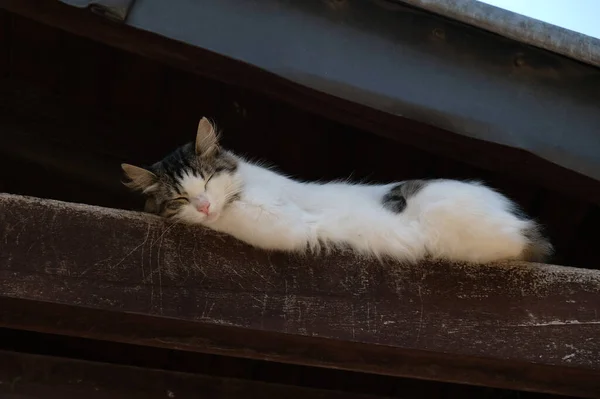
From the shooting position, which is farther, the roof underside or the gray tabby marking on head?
the gray tabby marking on head

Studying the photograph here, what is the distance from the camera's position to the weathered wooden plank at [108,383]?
2.00 metres

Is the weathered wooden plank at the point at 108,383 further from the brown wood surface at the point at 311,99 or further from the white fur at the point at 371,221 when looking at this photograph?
the brown wood surface at the point at 311,99

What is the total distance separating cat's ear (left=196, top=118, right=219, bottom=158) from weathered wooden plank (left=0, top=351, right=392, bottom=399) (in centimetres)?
75

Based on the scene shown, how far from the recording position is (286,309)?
5.01 feet

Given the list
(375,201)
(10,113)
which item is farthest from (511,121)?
(10,113)

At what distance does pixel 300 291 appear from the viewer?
155 cm

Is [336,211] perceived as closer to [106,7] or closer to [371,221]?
[371,221]

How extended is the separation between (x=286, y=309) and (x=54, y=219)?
580 millimetres

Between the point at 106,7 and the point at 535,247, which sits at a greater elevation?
the point at 106,7

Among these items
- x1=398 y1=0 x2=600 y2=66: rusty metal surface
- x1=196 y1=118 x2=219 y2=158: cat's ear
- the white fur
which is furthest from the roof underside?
x1=196 y1=118 x2=219 y2=158: cat's ear

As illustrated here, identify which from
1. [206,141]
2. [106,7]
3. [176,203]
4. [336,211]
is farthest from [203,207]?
[106,7]

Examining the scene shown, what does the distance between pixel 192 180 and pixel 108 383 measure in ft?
2.44

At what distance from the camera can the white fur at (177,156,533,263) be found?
164 centimetres

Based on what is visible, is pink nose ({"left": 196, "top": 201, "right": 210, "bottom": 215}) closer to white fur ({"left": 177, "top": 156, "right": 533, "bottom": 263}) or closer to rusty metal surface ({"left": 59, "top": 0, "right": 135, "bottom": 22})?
white fur ({"left": 177, "top": 156, "right": 533, "bottom": 263})
